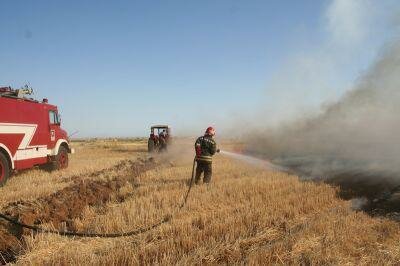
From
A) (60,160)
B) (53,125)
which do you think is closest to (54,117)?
(53,125)

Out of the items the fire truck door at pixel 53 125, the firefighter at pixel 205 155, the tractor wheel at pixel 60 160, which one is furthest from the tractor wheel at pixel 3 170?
the firefighter at pixel 205 155

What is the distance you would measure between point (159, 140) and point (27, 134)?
14.9 meters

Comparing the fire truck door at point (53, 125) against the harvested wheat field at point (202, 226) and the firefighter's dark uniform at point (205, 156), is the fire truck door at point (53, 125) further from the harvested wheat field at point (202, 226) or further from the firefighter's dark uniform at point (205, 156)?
the firefighter's dark uniform at point (205, 156)

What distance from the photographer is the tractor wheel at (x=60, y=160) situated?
54.1 feet

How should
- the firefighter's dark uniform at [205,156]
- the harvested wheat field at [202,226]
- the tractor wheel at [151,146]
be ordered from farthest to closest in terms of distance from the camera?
1. the tractor wheel at [151,146]
2. the firefighter's dark uniform at [205,156]
3. the harvested wheat field at [202,226]

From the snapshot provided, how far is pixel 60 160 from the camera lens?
17.2 m

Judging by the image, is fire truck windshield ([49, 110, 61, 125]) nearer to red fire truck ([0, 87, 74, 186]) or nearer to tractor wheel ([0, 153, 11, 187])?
red fire truck ([0, 87, 74, 186])

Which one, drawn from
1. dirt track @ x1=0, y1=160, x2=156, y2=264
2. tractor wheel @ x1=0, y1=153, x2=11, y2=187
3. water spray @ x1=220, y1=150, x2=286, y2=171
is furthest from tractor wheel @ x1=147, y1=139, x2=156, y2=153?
dirt track @ x1=0, y1=160, x2=156, y2=264

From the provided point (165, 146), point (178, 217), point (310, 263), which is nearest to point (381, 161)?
point (178, 217)

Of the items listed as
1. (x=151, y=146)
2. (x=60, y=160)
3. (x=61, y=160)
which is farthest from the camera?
(x=151, y=146)

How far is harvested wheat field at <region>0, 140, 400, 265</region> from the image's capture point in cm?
564

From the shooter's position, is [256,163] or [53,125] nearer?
[53,125]

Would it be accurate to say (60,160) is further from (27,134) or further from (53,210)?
(53,210)

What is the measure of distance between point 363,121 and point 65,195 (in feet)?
61.3
